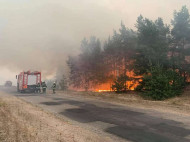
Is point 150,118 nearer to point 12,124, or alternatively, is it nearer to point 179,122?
point 179,122

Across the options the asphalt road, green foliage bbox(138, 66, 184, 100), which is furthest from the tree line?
the asphalt road

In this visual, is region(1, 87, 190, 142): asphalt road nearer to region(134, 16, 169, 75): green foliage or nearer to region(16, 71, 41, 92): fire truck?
region(134, 16, 169, 75): green foliage

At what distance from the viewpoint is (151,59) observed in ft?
72.4

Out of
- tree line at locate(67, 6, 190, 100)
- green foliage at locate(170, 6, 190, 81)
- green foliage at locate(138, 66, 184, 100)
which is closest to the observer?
green foliage at locate(138, 66, 184, 100)

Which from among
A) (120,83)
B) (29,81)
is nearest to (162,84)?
(120,83)

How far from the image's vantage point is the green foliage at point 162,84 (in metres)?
18.9

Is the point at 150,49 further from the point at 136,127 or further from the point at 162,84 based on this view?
the point at 136,127

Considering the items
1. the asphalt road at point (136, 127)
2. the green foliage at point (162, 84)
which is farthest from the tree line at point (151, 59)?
the asphalt road at point (136, 127)

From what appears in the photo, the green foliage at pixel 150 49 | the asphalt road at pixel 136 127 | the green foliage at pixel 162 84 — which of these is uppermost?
the green foliage at pixel 150 49

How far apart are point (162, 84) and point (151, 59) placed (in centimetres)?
420

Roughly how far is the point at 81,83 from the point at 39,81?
14.6 meters

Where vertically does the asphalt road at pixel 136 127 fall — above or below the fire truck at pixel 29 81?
below

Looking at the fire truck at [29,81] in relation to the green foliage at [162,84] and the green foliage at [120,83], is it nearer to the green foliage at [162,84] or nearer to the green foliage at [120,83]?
the green foliage at [120,83]

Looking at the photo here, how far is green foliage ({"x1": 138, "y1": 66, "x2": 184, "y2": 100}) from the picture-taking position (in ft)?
61.9
